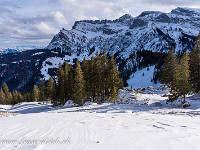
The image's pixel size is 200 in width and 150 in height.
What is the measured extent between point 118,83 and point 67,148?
26.9m

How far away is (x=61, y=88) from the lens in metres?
39.3

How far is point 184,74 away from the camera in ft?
68.2

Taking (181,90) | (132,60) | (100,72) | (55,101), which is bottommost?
(55,101)

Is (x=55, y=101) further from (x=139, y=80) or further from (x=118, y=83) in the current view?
(x=139, y=80)

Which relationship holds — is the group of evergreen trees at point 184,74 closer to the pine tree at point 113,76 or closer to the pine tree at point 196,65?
the pine tree at point 196,65

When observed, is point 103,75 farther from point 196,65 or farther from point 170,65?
point 170,65

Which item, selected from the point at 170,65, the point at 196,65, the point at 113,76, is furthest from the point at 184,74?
the point at 170,65

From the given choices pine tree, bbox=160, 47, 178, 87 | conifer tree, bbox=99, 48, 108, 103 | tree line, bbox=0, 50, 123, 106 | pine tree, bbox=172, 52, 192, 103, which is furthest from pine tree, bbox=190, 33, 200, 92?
conifer tree, bbox=99, 48, 108, 103

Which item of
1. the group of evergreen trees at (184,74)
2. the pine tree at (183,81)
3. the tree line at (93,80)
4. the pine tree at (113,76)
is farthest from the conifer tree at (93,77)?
the pine tree at (183,81)

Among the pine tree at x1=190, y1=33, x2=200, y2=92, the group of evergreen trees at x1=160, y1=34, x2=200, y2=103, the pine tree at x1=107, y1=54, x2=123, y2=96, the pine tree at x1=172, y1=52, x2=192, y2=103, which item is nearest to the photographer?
the pine tree at x1=172, y1=52, x2=192, y2=103

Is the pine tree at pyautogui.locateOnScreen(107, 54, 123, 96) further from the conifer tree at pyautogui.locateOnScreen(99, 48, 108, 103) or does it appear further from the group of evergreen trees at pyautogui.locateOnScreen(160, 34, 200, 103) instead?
the group of evergreen trees at pyautogui.locateOnScreen(160, 34, 200, 103)

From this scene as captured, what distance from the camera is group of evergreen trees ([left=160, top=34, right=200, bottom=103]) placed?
20703mm

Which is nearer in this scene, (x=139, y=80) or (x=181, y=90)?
(x=181, y=90)

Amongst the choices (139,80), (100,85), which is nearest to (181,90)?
(100,85)
